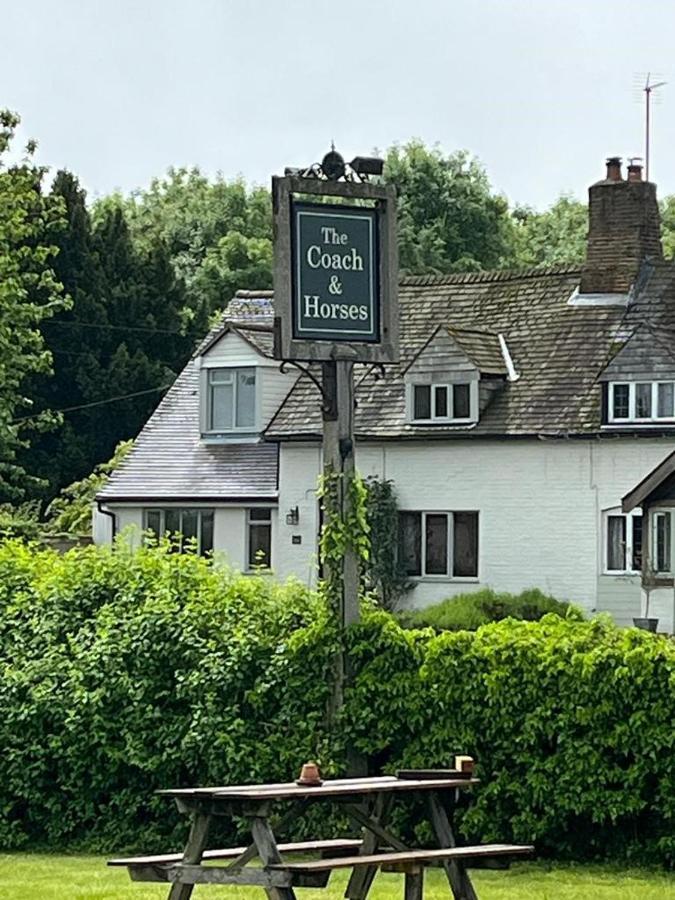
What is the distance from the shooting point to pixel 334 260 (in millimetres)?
17781

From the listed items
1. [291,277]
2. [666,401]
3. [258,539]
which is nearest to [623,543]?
[666,401]

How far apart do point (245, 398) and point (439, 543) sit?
6.10 meters

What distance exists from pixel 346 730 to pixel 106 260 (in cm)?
5327

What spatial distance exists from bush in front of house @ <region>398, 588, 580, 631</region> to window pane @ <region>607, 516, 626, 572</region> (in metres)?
1.23

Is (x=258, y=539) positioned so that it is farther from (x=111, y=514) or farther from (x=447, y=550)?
(x=447, y=550)

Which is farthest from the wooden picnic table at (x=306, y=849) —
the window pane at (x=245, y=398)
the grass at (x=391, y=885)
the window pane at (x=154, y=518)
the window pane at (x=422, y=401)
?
the window pane at (x=154, y=518)

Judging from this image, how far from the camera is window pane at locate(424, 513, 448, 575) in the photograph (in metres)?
43.0

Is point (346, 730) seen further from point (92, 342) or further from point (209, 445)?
point (92, 342)

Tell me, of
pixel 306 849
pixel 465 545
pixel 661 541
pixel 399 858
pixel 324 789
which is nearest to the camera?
pixel 324 789

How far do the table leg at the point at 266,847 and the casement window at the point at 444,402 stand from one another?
102ft

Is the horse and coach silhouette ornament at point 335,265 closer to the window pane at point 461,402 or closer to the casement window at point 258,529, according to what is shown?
the window pane at point 461,402

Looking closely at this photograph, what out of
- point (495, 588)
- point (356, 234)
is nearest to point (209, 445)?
point (495, 588)

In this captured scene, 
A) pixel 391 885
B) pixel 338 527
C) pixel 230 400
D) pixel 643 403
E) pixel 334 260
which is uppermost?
pixel 230 400

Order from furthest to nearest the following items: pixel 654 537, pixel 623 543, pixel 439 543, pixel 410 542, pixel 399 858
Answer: pixel 410 542 → pixel 439 543 → pixel 623 543 → pixel 654 537 → pixel 399 858
